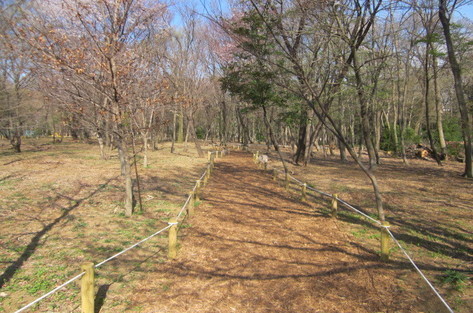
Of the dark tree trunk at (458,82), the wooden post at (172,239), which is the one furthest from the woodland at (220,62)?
the wooden post at (172,239)

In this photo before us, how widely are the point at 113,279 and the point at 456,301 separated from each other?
522 cm

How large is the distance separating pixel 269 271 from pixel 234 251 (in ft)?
3.61

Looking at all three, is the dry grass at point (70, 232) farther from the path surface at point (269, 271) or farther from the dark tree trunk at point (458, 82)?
the dark tree trunk at point (458, 82)

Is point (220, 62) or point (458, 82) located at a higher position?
point (220, 62)

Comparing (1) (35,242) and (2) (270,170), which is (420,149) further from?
(1) (35,242)

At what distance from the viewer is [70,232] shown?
6.91 m

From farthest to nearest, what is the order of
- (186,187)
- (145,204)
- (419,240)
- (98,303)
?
(186,187)
(145,204)
(419,240)
(98,303)

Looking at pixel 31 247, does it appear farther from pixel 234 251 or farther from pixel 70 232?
pixel 234 251

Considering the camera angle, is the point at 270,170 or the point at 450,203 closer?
the point at 450,203

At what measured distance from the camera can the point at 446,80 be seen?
29.6 meters

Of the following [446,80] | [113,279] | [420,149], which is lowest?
[113,279]

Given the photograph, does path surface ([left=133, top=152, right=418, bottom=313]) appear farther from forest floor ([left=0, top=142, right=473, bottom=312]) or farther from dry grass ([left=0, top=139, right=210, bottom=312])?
dry grass ([left=0, top=139, right=210, bottom=312])

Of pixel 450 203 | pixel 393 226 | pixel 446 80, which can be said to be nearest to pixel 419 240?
pixel 393 226

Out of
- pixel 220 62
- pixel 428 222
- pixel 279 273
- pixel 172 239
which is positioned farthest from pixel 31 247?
pixel 220 62
